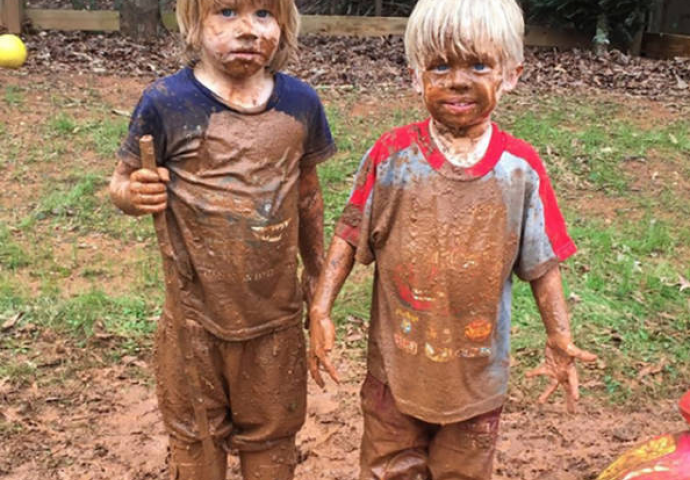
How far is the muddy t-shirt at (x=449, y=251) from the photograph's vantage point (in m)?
2.11

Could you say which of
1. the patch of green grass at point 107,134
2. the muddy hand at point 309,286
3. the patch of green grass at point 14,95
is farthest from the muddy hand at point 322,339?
the patch of green grass at point 14,95

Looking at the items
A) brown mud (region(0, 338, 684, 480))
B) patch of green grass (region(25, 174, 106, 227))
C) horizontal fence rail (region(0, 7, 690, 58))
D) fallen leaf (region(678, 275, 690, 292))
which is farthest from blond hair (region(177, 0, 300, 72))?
horizontal fence rail (region(0, 7, 690, 58))

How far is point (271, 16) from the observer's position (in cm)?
222

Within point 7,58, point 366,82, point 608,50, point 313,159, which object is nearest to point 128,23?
point 7,58

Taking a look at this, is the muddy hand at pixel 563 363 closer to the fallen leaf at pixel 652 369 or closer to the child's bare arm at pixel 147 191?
the child's bare arm at pixel 147 191

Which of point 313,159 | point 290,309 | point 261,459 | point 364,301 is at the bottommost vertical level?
point 364,301

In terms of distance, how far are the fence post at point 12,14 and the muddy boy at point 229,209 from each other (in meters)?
8.29

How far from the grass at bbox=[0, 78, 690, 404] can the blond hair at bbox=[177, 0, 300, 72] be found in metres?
2.28

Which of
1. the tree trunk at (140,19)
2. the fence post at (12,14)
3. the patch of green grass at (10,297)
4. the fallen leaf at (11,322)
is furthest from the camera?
the tree trunk at (140,19)

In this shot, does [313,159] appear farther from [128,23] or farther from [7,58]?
[128,23]

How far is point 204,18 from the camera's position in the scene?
2178 mm

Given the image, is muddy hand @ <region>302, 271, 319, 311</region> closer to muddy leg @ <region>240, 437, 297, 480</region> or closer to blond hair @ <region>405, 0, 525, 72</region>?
muddy leg @ <region>240, 437, 297, 480</region>

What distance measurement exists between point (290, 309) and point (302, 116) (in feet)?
1.92

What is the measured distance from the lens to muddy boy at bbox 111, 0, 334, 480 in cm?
220
